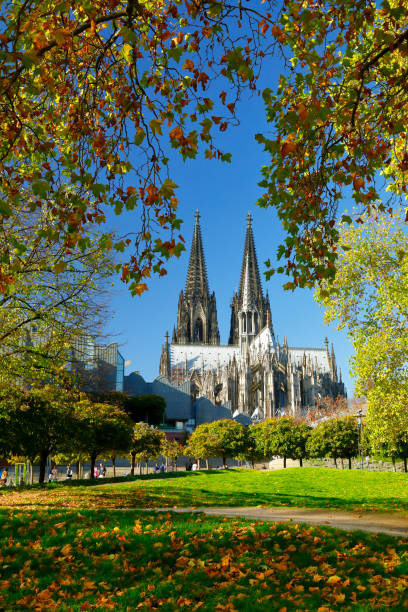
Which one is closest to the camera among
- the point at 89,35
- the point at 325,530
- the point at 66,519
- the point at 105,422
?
the point at 89,35

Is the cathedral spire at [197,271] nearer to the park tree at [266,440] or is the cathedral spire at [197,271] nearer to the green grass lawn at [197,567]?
the park tree at [266,440]

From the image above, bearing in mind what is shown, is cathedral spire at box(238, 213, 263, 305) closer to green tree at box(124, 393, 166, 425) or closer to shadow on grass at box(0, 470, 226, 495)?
green tree at box(124, 393, 166, 425)

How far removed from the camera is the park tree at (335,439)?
36.5m

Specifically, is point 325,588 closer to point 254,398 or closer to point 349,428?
point 349,428

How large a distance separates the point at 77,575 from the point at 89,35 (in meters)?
7.26

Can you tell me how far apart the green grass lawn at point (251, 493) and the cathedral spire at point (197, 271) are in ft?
303

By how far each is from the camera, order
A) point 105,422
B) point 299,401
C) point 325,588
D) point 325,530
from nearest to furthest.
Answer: point 325,588 → point 325,530 → point 105,422 → point 299,401

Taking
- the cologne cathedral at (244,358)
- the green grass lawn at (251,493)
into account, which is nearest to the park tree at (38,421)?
the green grass lawn at (251,493)

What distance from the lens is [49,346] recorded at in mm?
13281

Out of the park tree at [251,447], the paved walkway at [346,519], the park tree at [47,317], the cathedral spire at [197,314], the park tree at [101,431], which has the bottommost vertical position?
the park tree at [251,447]

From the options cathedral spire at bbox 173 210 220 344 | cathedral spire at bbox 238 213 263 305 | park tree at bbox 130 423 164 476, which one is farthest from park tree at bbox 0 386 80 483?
cathedral spire at bbox 238 213 263 305

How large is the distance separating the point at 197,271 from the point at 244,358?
33.7 m

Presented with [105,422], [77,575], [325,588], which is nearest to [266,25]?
[325,588]

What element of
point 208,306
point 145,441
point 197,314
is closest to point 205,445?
point 145,441
